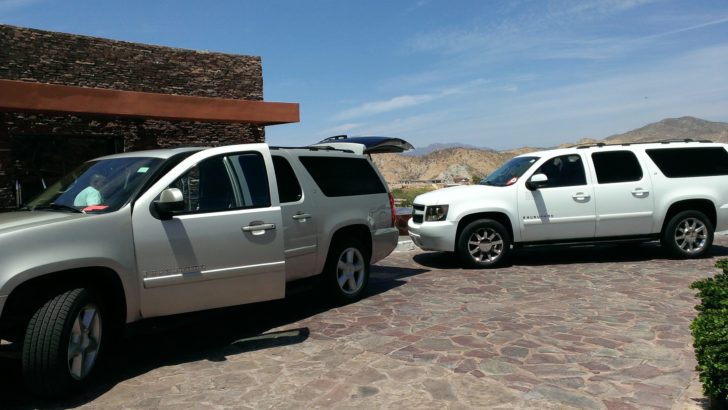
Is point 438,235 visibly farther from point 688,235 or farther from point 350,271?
point 688,235

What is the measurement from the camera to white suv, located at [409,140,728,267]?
8766 millimetres

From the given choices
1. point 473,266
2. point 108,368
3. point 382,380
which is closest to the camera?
point 382,380

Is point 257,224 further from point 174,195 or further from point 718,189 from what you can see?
point 718,189

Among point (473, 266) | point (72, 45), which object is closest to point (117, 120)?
point (72, 45)

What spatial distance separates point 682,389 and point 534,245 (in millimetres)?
5061

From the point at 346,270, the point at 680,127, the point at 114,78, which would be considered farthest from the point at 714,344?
the point at 680,127

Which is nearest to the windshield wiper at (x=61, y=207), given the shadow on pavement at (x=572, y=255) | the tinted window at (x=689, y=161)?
the shadow on pavement at (x=572, y=255)

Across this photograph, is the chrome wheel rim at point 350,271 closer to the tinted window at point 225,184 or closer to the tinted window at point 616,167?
the tinted window at point 225,184

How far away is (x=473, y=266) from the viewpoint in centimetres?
880

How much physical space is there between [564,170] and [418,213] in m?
2.57

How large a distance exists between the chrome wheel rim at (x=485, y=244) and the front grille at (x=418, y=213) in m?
0.97

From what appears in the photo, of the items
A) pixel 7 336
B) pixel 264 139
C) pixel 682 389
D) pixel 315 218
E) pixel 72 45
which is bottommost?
pixel 682 389

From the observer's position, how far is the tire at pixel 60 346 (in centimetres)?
368

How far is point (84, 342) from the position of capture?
13.2ft
